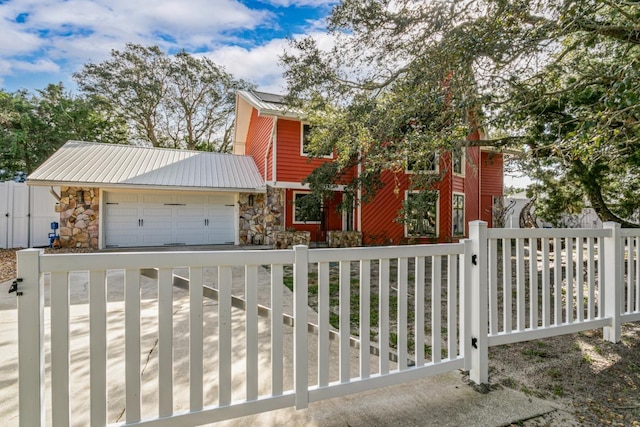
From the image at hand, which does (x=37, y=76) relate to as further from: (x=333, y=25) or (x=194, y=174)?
(x=333, y=25)

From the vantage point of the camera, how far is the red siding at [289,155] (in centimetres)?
1059

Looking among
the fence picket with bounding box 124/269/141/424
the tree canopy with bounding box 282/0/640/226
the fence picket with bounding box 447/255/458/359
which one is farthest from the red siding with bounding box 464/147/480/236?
the fence picket with bounding box 124/269/141/424

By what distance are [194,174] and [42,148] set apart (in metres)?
9.88

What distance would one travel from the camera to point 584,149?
130 inches

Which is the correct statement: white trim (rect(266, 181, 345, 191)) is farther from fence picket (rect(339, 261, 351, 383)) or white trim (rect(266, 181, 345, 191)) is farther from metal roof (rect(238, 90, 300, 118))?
fence picket (rect(339, 261, 351, 383))

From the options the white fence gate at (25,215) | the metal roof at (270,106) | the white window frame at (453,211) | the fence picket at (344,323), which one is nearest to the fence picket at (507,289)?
the fence picket at (344,323)

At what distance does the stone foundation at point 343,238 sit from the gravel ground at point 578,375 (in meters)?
7.46

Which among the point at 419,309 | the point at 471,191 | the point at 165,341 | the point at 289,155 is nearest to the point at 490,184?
the point at 471,191

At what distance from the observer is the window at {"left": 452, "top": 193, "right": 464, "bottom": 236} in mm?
12211

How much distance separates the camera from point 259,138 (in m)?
12.4

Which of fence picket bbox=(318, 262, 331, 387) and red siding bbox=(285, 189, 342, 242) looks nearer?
fence picket bbox=(318, 262, 331, 387)

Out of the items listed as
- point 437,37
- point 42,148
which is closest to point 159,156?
point 42,148

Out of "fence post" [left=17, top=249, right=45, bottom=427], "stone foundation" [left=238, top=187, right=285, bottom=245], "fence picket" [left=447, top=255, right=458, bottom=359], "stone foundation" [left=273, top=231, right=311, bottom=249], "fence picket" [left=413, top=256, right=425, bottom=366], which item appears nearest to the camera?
"fence post" [left=17, top=249, right=45, bottom=427]

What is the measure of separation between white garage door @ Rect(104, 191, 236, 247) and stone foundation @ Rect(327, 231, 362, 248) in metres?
3.61
